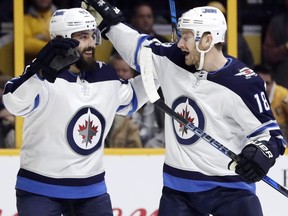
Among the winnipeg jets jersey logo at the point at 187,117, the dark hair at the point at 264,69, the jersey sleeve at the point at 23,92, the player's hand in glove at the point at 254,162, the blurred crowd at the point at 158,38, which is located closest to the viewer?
the player's hand in glove at the point at 254,162

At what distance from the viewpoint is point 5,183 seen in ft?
20.9

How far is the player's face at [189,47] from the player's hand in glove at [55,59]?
1.45ft

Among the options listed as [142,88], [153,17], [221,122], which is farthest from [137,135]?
[221,122]

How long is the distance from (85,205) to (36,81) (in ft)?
1.94

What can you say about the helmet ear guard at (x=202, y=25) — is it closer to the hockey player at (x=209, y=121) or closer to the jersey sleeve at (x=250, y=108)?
the hockey player at (x=209, y=121)

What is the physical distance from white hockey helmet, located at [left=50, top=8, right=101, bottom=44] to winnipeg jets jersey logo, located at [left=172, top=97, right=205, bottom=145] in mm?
483

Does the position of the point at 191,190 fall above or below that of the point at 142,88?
below

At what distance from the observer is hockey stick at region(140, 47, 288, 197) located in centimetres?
505

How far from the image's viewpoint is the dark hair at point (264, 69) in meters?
6.73

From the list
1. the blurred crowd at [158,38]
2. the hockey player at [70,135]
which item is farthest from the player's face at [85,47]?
the blurred crowd at [158,38]

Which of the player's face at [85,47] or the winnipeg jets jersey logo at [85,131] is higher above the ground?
the player's face at [85,47]

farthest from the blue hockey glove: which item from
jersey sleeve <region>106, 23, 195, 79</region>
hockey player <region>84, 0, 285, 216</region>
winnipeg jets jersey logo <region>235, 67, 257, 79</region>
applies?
winnipeg jets jersey logo <region>235, 67, 257, 79</region>

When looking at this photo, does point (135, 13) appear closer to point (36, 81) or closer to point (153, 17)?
point (153, 17)

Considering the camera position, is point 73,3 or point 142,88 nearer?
point 142,88
